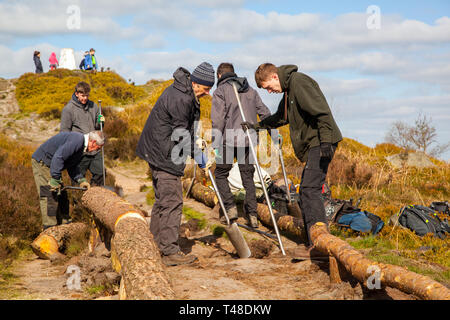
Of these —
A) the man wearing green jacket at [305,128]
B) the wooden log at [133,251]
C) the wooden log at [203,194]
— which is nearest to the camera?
the wooden log at [133,251]

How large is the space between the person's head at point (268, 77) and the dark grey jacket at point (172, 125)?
76 centimetres

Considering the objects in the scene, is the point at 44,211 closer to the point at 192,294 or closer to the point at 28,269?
the point at 28,269

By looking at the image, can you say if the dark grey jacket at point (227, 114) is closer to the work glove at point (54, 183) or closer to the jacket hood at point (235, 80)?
the jacket hood at point (235, 80)

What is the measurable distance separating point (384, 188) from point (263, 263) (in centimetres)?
576

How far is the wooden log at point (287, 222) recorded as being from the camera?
18.9 ft

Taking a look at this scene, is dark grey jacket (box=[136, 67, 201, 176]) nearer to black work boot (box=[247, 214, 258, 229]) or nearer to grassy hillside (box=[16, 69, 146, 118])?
black work boot (box=[247, 214, 258, 229])

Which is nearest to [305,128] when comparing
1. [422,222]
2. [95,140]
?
[422,222]

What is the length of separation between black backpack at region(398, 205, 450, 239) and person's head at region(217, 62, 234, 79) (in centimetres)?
341

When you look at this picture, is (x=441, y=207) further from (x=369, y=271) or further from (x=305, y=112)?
(x=369, y=271)

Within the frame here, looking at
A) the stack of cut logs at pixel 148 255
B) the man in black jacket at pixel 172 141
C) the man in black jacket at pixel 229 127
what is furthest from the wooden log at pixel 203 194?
the man in black jacket at pixel 172 141

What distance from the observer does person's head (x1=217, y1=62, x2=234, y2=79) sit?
6274 mm

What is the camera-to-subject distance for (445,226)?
6.25 metres

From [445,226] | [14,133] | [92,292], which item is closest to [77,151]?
[92,292]
